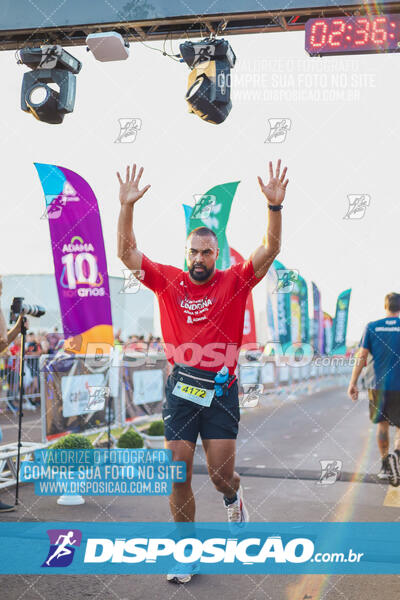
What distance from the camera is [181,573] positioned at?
3.80m

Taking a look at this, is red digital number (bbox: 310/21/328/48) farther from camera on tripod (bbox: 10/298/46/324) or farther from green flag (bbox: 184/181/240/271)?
green flag (bbox: 184/181/240/271)

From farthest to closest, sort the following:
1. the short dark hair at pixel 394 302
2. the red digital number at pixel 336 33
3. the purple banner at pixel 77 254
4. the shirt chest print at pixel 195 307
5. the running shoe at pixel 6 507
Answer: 1. the purple banner at pixel 77 254
2. the short dark hair at pixel 394 302
3. the red digital number at pixel 336 33
4. the running shoe at pixel 6 507
5. the shirt chest print at pixel 195 307

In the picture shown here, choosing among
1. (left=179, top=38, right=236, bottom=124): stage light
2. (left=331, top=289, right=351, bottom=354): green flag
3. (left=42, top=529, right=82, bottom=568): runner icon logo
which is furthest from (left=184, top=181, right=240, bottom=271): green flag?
(left=331, top=289, right=351, bottom=354): green flag

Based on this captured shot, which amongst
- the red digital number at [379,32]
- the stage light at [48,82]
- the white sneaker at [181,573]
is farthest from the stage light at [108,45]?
the white sneaker at [181,573]

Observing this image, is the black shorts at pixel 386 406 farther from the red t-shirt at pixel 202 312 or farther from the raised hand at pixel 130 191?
the raised hand at pixel 130 191

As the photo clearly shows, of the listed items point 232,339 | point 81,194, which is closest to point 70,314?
point 81,194

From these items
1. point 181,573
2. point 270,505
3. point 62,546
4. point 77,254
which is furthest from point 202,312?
point 77,254

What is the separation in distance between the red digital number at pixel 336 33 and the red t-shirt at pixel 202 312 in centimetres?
272

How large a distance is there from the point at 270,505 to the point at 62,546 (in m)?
2.13

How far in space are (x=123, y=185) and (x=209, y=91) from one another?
2.14m

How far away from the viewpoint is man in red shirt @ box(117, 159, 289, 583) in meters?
4.02

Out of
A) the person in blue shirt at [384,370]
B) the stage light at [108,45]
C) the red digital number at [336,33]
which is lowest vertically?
the person in blue shirt at [384,370]

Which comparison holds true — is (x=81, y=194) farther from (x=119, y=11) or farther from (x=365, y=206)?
(x=365, y=206)

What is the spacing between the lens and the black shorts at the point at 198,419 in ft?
13.2
